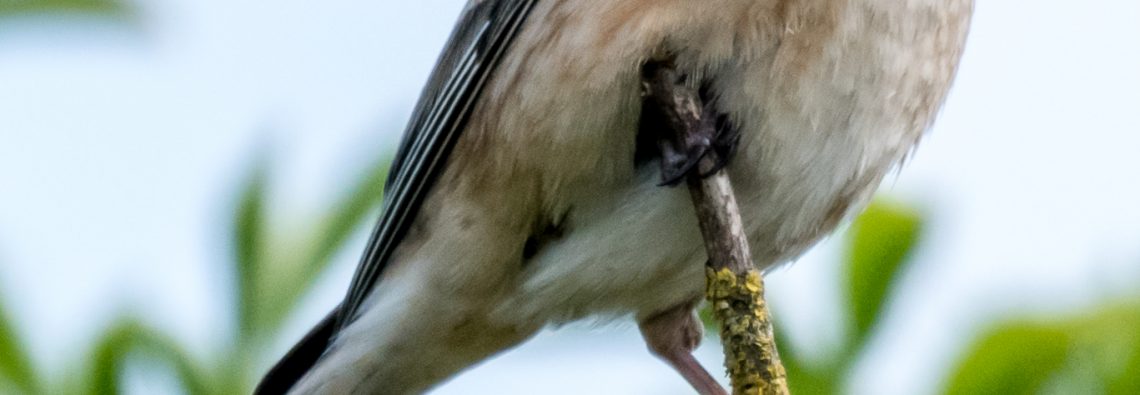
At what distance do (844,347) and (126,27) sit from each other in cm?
172

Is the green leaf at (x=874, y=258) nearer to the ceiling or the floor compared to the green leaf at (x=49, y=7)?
nearer to the floor

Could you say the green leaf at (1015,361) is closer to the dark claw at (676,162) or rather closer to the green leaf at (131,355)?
the dark claw at (676,162)

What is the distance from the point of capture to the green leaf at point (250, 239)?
393 cm

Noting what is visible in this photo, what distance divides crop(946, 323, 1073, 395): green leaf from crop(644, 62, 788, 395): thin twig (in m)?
0.48

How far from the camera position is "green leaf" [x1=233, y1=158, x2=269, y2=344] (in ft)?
12.9

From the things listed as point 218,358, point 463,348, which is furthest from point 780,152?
point 218,358

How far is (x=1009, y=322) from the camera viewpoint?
385cm

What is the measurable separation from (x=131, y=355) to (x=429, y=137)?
1.97m

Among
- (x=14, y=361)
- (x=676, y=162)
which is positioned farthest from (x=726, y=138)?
(x=14, y=361)

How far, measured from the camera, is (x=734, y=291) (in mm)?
4242

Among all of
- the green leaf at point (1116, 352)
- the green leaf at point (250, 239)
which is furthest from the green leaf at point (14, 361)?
the green leaf at point (1116, 352)

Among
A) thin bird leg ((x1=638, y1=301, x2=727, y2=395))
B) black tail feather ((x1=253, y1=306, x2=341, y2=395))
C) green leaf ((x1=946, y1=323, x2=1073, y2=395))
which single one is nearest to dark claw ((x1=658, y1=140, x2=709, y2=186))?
green leaf ((x1=946, y1=323, x2=1073, y2=395))

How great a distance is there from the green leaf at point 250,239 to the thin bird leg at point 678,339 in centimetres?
181

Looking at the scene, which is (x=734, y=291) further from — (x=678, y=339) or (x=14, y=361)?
(x=14, y=361)
